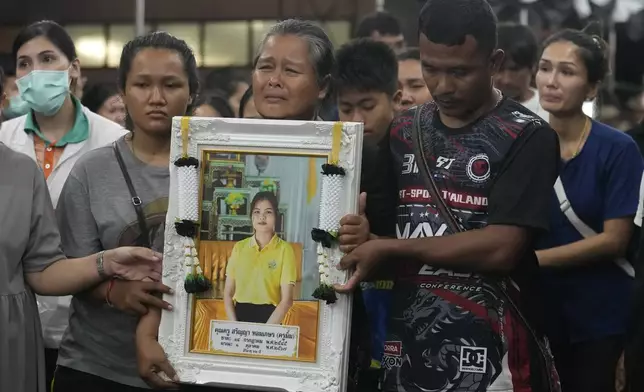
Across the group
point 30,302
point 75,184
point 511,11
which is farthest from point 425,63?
point 511,11

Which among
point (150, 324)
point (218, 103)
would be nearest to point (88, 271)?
point (150, 324)

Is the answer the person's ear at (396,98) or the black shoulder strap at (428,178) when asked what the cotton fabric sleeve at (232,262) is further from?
the person's ear at (396,98)

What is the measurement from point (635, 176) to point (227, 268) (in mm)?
1879

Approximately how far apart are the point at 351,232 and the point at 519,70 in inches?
106

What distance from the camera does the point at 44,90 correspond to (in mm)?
4520

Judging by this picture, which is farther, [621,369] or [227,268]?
[621,369]

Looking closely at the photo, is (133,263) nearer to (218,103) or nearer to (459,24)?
(459,24)

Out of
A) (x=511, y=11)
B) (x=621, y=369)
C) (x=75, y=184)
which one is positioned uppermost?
(x=511, y=11)

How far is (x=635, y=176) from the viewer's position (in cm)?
404

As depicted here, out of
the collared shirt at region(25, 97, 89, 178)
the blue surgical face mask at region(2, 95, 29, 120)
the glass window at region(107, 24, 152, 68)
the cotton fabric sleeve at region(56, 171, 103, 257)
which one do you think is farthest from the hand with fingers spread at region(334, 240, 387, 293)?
the glass window at region(107, 24, 152, 68)

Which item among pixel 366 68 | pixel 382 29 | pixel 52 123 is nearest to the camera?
pixel 366 68

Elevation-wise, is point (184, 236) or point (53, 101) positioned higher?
point (53, 101)

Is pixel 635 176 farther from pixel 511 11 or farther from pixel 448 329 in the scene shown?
pixel 511 11

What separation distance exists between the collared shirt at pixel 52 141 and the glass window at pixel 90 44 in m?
2.63
